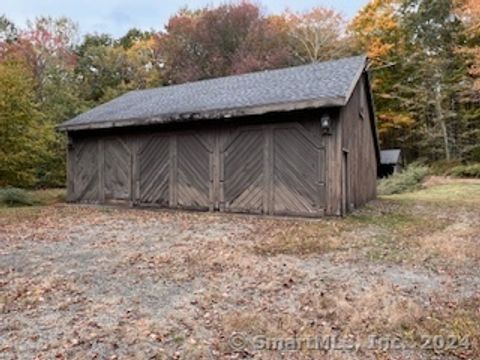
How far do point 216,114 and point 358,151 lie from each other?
12.6ft

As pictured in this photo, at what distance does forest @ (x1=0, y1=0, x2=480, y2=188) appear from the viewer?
71.1 feet

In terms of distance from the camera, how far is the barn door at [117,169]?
36.2 ft

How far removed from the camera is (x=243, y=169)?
925 cm

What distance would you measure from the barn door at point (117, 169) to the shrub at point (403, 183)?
10.7 metres

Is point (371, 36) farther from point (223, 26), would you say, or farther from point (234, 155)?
point (234, 155)

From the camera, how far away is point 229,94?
10.3m

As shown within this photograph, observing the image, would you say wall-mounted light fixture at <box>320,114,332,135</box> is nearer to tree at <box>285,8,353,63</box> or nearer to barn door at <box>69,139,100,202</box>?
barn door at <box>69,139,100,202</box>

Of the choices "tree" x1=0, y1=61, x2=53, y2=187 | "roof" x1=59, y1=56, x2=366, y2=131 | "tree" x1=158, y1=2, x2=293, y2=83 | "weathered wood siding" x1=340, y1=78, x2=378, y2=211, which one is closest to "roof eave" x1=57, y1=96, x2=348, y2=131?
"roof" x1=59, y1=56, x2=366, y2=131

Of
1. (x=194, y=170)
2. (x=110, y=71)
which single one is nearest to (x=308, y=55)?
(x=110, y=71)

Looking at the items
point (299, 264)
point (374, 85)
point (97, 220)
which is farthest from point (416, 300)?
point (374, 85)

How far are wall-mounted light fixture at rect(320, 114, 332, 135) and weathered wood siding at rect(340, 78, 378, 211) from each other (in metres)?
0.33

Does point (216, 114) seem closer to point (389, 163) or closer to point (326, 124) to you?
point (326, 124)

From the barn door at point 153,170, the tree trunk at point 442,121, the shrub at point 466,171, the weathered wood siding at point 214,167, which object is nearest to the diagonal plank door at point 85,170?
the weathered wood siding at point 214,167

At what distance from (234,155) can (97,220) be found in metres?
3.40
